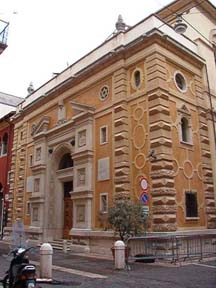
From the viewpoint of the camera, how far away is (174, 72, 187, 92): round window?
17109 millimetres

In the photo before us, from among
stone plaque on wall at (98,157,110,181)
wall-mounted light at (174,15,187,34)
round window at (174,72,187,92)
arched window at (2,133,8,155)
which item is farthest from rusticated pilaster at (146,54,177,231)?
arched window at (2,133,8,155)

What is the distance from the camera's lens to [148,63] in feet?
53.0

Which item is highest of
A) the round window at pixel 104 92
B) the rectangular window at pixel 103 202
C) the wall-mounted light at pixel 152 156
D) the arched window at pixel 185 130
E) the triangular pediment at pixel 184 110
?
the round window at pixel 104 92

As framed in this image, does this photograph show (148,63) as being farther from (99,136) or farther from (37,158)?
(37,158)

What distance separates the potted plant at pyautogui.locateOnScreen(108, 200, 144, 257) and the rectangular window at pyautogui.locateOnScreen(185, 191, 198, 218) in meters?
3.13

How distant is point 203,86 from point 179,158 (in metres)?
5.42

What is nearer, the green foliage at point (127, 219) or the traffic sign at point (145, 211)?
the green foliage at point (127, 219)

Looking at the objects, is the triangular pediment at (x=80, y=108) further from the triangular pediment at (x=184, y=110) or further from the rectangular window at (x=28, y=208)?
the rectangular window at (x=28, y=208)

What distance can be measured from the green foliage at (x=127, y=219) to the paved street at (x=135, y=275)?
1249 mm

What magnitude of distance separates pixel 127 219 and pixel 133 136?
4672 mm

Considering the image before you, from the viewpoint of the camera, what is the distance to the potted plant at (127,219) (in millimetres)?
12812

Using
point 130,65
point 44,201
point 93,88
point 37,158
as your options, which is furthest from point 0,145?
point 130,65

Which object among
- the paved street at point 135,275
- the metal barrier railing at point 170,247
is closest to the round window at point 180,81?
the metal barrier railing at point 170,247

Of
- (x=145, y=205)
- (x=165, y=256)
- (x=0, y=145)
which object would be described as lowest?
(x=165, y=256)
